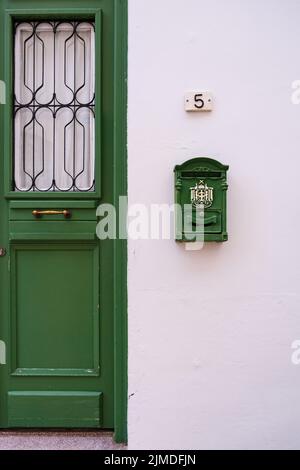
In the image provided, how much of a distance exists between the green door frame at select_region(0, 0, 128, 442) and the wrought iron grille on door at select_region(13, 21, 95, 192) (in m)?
0.26

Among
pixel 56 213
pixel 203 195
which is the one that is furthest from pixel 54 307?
pixel 203 195

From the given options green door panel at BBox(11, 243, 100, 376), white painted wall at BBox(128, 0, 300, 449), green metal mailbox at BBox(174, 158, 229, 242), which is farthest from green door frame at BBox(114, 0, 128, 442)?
green metal mailbox at BBox(174, 158, 229, 242)

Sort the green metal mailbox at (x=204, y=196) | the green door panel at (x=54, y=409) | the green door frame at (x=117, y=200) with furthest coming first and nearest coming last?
the green door panel at (x=54, y=409) → the green door frame at (x=117, y=200) → the green metal mailbox at (x=204, y=196)

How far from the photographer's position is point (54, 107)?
10.3 feet

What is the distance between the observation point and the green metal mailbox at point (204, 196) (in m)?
2.76

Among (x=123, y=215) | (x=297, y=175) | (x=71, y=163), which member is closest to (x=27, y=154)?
(x=71, y=163)

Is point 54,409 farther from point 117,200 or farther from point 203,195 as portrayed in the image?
point 203,195

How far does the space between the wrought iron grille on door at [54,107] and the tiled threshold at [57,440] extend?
157 cm

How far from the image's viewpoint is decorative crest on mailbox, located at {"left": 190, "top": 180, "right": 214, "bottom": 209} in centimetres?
276

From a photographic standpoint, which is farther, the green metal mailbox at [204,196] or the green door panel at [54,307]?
the green door panel at [54,307]

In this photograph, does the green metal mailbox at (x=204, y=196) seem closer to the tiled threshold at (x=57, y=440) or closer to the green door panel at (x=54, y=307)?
the green door panel at (x=54, y=307)

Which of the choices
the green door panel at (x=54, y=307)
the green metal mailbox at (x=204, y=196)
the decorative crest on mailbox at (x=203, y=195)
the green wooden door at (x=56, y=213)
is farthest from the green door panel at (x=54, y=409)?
the decorative crest on mailbox at (x=203, y=195)

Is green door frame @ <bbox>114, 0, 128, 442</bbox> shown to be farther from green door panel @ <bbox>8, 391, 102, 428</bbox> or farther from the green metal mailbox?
the green metal mailbox

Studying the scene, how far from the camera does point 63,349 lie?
3.13m
